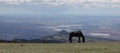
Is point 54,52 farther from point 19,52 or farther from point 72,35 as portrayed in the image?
point 72,35

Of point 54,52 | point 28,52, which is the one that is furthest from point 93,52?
point 28,52

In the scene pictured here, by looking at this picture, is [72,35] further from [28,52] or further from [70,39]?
[28,52]

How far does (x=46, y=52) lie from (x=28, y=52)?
113 cm

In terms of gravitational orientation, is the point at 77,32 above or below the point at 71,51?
below

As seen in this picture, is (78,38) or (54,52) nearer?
(54,52)

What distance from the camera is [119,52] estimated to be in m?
26.8

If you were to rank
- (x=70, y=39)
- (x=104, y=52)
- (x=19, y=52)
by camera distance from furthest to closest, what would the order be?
(x=70, y=39)
(x=104, y=52)
(x=19, y=52)

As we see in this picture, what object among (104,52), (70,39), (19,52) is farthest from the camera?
(70,39)

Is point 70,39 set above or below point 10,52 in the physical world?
below

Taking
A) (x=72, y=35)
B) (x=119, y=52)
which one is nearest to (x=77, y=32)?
(x=72, y=35)

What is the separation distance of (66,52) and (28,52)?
2530 millimetres

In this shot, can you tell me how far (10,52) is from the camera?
25.0 metres

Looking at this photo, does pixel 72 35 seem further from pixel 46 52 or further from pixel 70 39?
pixel 46 52

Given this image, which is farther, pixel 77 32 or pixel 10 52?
pixel 77 32
